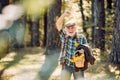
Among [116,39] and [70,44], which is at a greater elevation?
[70,44]

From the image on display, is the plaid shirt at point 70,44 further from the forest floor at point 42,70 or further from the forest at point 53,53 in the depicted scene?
the forest floor at point 42,70

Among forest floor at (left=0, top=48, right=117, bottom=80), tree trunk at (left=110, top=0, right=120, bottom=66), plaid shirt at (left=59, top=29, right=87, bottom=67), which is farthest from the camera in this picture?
tree trunk at (left=110, top=0, right=120, bottom=66)

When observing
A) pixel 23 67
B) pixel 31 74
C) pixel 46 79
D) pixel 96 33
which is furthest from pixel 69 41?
pixel 96 33

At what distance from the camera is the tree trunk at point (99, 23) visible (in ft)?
55.9

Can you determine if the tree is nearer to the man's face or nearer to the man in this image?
the man

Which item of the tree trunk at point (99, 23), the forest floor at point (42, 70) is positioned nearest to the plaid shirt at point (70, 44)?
the forest floor at point (42, 70)

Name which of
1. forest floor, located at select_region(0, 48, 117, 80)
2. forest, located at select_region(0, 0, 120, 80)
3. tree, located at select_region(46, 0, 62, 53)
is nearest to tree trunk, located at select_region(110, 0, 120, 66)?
forest, located at select_region(0, 0, 120, 80)

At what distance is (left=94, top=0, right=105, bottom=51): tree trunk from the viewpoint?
17047mm

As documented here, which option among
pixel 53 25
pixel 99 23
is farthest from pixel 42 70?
pixel 99 23

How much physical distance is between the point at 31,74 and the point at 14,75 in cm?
68

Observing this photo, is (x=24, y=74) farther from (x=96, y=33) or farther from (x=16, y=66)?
(x=96, y=33)

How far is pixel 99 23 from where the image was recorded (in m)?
17.3

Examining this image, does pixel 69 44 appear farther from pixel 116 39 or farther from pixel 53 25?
pixel 53 25

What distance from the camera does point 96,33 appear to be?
1777 cm
